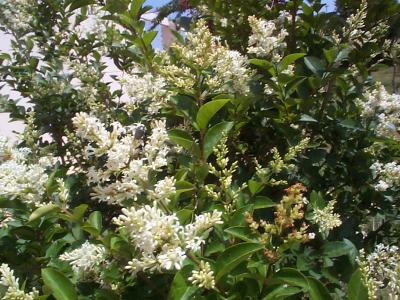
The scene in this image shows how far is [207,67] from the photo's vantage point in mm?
1416

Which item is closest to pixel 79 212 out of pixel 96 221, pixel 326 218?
pixel 96 221

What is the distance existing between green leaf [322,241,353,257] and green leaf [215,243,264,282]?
430mm

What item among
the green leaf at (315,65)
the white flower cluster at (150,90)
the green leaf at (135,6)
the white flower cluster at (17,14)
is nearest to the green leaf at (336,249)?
the green leaf at (315,65)

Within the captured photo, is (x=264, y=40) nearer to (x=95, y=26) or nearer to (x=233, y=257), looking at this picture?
(x=233, y=257)

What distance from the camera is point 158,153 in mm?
A: 1174

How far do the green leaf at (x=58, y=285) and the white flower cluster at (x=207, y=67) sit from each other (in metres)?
0.57

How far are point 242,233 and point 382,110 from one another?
3.14ft

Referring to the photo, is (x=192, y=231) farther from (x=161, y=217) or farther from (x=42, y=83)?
(x=42, y=83)

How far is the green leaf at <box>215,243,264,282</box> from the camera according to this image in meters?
1.04

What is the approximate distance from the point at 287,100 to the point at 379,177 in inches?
18.2

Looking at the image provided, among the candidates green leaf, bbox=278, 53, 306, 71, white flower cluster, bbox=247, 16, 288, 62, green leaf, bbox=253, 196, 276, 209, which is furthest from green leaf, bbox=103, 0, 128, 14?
green leaf, bbox=253, 196, 276, 209

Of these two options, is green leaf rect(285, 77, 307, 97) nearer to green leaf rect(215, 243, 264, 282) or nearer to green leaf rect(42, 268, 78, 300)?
green leaf rect(215, 243, 264, 282)

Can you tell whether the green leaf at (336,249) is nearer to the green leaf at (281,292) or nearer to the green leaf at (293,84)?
the green leaf at (281,292)

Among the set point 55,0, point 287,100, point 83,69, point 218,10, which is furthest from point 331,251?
point 55,0
